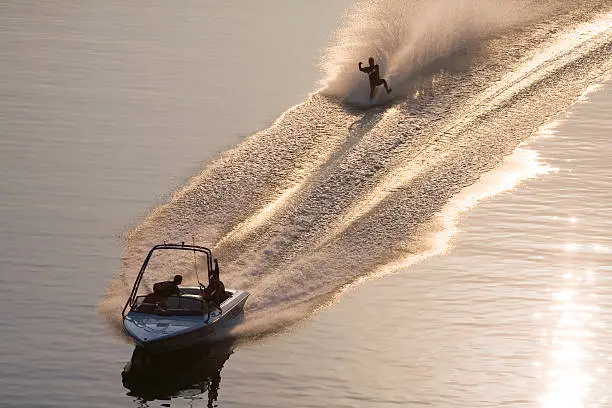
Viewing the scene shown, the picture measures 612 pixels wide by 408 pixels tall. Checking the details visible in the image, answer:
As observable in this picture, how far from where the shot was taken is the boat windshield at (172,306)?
32562 millimetres

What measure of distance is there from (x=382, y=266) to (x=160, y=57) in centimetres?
2341

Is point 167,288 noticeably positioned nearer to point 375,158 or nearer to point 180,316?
point 180,316

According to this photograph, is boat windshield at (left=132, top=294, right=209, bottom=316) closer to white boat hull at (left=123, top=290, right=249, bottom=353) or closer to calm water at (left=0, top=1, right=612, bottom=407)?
white boat hull at (left=123, top=290, right=249, bottom=353)

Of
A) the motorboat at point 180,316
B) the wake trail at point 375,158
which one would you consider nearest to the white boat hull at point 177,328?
the motorboat at point 180,316

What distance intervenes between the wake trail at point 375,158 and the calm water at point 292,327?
0.72 m

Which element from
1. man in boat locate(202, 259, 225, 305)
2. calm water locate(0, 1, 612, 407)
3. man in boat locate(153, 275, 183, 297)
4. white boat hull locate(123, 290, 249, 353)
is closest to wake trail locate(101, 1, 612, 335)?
calm water locate(0, 1, 612, 407)

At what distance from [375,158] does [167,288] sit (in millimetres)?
11996

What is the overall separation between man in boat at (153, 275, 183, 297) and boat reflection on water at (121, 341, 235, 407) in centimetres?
135

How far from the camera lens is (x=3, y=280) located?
118ft

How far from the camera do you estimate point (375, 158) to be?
141 feet

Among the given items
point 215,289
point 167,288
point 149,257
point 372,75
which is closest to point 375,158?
point 372,75

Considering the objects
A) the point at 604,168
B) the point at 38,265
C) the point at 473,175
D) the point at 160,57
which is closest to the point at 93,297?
the point at 38,265

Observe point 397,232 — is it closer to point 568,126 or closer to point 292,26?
point 568,126

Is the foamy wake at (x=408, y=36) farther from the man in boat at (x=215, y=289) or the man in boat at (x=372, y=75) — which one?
the man in boat at (x=215, y=289)
